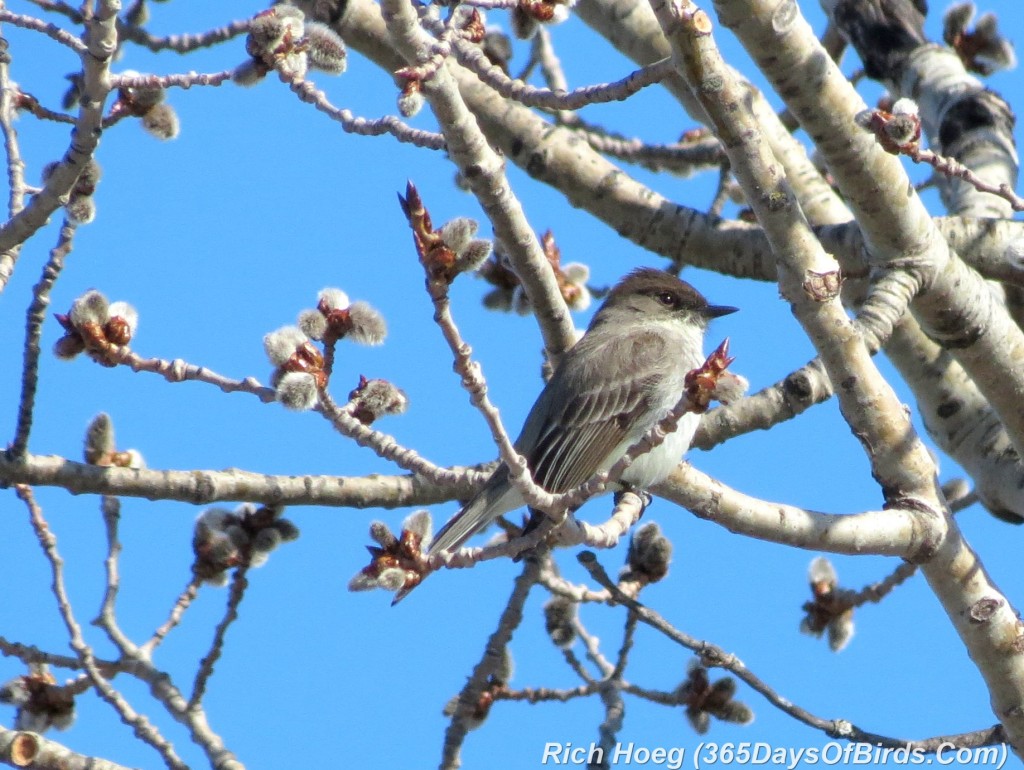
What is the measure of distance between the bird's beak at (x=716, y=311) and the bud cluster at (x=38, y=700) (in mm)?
3152

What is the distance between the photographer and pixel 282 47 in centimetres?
353

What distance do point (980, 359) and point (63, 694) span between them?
350cm

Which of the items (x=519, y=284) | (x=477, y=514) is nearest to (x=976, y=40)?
(x=519, y=284)

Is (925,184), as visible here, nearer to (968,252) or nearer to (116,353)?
(968,252)

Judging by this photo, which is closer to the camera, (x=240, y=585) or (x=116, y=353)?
(x=116, y=353)

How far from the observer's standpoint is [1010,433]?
467 cm

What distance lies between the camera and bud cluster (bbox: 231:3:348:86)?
350 cm

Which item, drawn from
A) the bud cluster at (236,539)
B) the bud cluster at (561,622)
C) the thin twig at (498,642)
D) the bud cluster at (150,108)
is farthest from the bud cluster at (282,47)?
the bud cluster at (561,622)

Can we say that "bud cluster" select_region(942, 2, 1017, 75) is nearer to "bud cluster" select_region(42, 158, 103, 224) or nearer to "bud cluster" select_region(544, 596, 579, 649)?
"bud cluster" select_region(544, 596, 579, 649)

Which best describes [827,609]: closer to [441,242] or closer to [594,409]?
[594,409]

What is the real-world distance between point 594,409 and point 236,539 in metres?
1.50

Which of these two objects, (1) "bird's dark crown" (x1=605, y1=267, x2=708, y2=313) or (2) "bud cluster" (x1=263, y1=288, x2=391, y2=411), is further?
(1) "bird's dark crown" (x1=605, y1=267, x2=708, y2=313)

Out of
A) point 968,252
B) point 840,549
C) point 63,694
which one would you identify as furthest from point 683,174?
point 63,694

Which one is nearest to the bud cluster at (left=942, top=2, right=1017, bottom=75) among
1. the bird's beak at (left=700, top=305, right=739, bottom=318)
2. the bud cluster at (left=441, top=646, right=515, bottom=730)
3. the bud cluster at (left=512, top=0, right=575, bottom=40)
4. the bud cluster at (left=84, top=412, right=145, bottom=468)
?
the bird's beak at (left=700, top=305, right=739, bottom=318)
